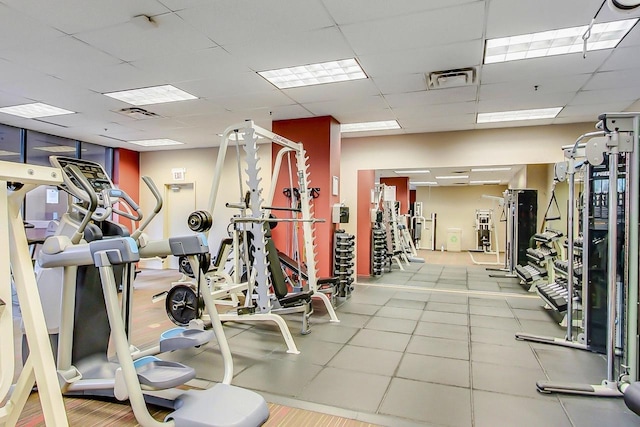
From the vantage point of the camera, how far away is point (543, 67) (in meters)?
3.83

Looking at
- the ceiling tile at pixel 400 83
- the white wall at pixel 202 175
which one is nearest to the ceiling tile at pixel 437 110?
the ceiling tile at pixel 400 83

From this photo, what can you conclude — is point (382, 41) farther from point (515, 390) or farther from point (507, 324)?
point (507, 324)

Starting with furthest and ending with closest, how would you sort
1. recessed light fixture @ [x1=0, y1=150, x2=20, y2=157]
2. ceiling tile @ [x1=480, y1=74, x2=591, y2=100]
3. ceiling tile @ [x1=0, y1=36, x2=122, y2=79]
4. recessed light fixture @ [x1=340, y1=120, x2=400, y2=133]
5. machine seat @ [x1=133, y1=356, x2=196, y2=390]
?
recessed light fixture @ [x1=0, y1=150, x2=20, y2=157] → recessed light fixture @ [x1=340, y1=120, x2=400, y2=133] → ceiling tile @ [x1=480, y1=74, x2=591, y2=100] → ceiling tile @ [x1=0, y1=36, x2=122, y2=79] → machine seat @ [x1=133, y1=356, x2=196, y2=390]

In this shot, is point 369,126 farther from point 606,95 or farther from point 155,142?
point 155,142

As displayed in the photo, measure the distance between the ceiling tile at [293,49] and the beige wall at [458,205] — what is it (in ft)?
39.1

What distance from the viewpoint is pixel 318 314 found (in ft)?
15.7

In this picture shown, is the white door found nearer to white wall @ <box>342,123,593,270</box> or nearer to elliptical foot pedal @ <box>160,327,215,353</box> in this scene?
white wall @ <box>342,123,593,270</box>

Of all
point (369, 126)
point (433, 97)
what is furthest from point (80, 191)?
point (369, 126)

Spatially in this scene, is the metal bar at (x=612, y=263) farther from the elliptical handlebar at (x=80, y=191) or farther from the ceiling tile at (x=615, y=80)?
the elliptical handlebar at (x=80, y=191)

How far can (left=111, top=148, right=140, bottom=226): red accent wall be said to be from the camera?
8.38 m

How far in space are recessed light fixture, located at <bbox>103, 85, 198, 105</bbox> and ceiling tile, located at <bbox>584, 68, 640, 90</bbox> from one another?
4.83 meters

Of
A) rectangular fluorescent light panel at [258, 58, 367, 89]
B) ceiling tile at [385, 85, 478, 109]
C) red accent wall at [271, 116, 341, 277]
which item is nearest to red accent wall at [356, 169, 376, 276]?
red accent wall at [271, 116, 341, 277]

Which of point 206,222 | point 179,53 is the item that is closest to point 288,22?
point 179,53

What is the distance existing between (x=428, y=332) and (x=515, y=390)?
1356 mm
